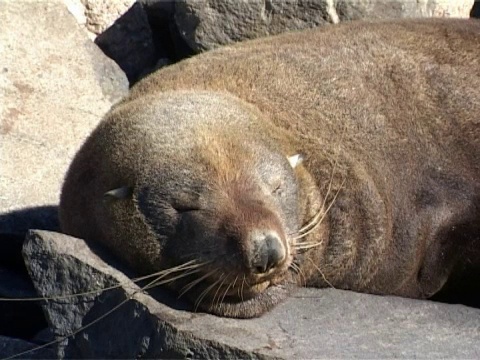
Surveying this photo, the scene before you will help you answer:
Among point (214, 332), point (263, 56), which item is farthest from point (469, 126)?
point (214, 332)

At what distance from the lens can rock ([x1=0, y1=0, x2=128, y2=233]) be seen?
789 centimetres

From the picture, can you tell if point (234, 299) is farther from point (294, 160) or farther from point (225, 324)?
point (294, 160)

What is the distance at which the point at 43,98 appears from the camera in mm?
8391

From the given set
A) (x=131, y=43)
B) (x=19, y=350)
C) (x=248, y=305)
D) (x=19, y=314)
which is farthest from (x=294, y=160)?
(x=131, y=43)

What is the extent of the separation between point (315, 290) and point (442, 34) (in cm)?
182

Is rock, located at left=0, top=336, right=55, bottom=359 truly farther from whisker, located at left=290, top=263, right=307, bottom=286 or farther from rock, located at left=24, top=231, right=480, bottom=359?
whisker, located at left=290, top=263, right=307, bottom=286

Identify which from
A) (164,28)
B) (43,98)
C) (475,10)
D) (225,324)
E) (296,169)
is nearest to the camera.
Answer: (225,324)

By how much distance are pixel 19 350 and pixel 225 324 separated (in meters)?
1.11

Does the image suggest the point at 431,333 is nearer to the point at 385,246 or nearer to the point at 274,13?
the point at 385,246

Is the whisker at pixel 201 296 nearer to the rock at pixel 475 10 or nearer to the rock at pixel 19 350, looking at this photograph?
the rock at pixel 19 350

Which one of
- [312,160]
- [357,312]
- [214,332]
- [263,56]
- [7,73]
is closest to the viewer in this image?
[214,332]

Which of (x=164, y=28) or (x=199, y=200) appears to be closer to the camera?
(x=199, y=200)

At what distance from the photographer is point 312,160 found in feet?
21.4

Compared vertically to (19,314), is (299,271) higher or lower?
higher
